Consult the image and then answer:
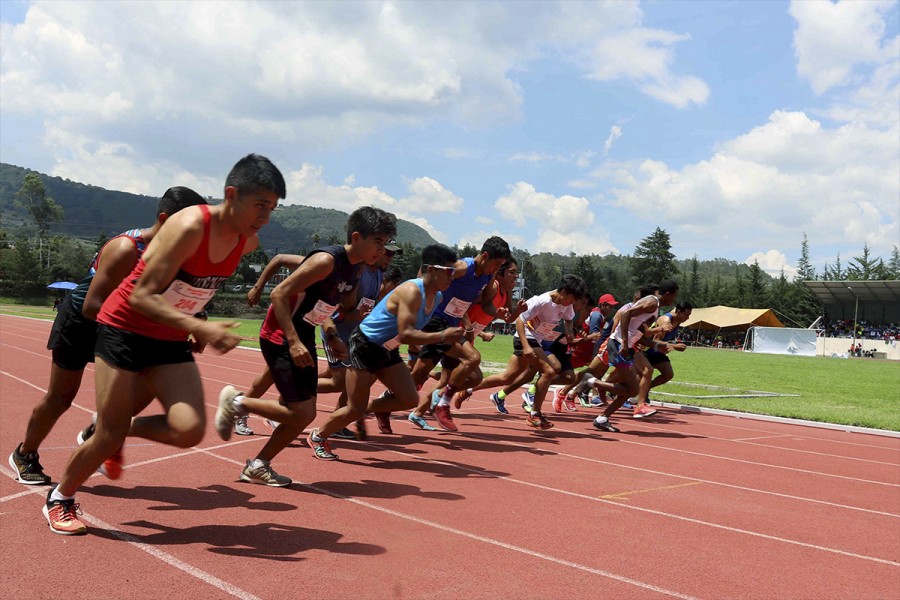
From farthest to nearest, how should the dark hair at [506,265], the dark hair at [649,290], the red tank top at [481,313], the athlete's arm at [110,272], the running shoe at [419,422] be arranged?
the dark hair at [649,290] < the red tank top at [481,313] < the running shoe at [419,422] < the dark hair at [506,265] < the athlete's arm at [110,272]

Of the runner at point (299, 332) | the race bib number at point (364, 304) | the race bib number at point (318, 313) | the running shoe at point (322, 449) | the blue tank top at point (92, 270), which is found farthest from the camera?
the race bib number at point (364, 304)

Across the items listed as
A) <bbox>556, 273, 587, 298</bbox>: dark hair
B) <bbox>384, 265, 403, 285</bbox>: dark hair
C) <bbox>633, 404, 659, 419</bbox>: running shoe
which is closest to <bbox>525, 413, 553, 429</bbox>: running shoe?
<bbox>556, 273, 587, 298</bbox>: dark hair

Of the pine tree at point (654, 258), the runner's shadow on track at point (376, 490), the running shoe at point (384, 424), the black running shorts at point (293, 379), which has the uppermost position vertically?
the pine tree at point (654, 258)

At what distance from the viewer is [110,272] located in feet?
13.3

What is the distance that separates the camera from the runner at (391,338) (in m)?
5.71

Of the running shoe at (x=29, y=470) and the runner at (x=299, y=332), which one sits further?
the runner at (x=299, y=332)

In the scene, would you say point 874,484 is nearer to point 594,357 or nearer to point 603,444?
point 603,444

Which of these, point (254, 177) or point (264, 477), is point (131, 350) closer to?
point (254, 177)

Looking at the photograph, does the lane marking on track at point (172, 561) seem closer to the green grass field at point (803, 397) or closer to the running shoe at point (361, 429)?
the running shoe at point (361, 429)

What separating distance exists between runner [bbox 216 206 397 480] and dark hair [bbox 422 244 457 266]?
19.8 inches

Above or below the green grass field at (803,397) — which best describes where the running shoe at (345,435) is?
below

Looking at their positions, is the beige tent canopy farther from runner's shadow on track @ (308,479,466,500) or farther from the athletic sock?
the athletic sock

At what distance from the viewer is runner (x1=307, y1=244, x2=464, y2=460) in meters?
5.71

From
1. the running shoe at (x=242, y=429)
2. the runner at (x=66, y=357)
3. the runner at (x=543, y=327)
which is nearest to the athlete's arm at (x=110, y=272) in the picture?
the runner at (x=66, y=357)
